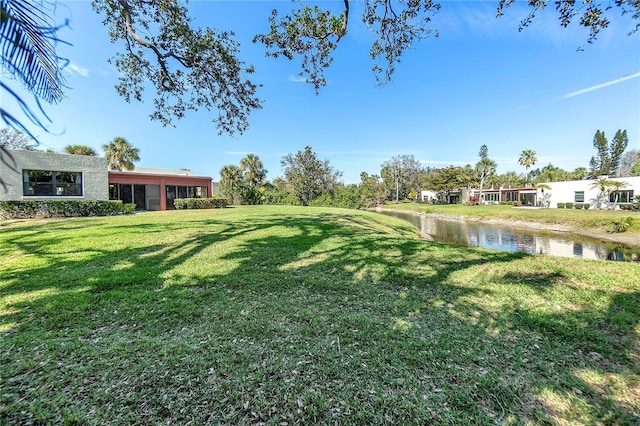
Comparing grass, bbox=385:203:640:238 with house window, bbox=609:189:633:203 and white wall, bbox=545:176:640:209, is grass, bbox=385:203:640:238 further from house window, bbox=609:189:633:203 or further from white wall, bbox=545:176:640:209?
white wall, bbox=545:176:640:209

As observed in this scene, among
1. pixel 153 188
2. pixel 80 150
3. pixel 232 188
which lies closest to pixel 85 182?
pixel 153 188

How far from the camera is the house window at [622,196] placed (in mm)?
24891

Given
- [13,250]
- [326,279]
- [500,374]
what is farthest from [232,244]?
[500,374]

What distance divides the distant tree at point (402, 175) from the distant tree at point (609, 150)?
29712 mm

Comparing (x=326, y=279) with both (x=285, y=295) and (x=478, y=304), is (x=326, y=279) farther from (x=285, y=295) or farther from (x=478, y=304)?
(x=478, y=304)

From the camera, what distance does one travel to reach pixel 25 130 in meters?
1.25

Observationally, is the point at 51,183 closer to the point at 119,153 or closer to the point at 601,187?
the point at 119,153

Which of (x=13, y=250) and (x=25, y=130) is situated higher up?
(x=25, y=130)

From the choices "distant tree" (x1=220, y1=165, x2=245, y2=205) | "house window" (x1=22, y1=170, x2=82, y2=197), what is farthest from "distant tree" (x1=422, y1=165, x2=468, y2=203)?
"house window" (x1=22, y1=170, x2=82, y2=197)

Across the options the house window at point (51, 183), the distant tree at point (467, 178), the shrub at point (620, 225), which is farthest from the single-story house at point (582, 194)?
the house window at point (51, 183)

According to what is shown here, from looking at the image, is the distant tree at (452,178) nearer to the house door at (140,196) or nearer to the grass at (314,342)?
the house door at (140,196)

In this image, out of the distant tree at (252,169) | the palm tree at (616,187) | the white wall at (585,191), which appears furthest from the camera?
the distant tree at (252,169)

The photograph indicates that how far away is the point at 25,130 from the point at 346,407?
278cm

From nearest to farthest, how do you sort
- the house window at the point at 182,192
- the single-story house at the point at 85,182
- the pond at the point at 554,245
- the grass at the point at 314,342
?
the grass at the point at 314,342
the pond at the point at 554,245
the single-story house at the point at 85,182
the house window at the point at 182,192
